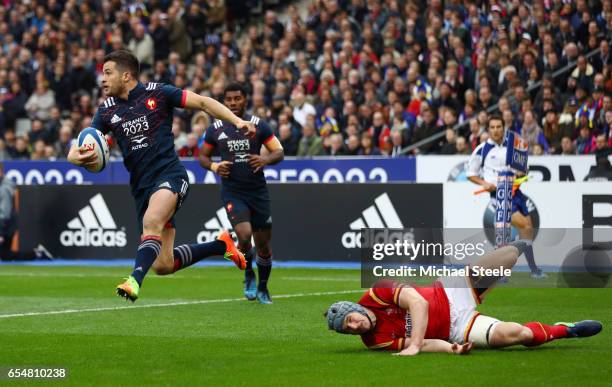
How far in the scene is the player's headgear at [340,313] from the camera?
8961 mm

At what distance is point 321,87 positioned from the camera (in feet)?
87.1

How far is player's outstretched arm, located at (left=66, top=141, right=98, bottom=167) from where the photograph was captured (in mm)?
10617

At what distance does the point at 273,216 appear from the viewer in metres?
22.7

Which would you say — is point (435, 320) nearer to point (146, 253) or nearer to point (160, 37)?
point (146, 253)

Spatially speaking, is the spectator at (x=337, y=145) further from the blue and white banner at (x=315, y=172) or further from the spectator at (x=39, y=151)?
the spectator at (x=39, y=151)

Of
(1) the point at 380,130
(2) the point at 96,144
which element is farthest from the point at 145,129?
(1) the point at 380,130

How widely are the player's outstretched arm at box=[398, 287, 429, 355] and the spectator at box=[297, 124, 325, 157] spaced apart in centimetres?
1584

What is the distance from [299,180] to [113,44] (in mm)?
9139

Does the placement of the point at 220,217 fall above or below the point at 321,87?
below

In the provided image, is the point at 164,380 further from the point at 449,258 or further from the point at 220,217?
the point at 220,217

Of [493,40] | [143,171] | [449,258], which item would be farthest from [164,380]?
[493,40]

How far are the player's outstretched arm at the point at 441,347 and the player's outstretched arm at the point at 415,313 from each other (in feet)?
0.29

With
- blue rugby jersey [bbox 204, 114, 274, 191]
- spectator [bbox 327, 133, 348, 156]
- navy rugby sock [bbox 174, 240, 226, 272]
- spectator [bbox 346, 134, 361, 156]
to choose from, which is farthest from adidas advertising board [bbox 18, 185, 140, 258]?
navy rugby sock [bbox 174, 240, 226, 272]

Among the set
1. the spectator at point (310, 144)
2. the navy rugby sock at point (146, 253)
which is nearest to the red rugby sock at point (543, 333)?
the navy rugby sock at point (146, 253)
